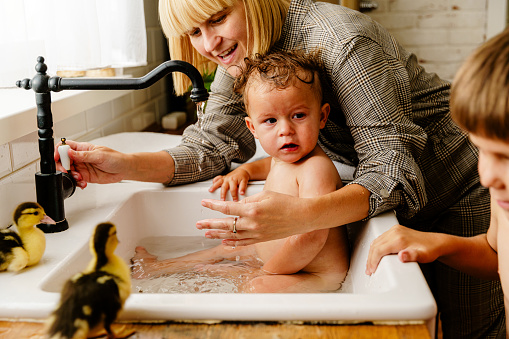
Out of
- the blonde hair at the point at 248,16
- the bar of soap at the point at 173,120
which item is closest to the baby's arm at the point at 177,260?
the blonde hair at the point at 248,16

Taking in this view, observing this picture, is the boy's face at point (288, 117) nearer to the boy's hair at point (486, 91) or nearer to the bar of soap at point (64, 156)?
the bar of soap at point (64, 156)

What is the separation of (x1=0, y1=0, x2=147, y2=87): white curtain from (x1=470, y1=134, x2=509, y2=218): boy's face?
3.53 feet

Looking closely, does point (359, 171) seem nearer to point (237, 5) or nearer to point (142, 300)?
point (237, 5)

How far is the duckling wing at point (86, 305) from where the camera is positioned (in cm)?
63

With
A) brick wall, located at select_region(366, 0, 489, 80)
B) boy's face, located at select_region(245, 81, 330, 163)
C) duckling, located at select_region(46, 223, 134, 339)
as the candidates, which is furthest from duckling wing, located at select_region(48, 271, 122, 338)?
brick wall, located at select_region(366, 0, 489, 80)

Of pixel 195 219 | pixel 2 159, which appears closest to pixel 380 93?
pixel 195 219

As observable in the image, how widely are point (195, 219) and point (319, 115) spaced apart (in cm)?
39

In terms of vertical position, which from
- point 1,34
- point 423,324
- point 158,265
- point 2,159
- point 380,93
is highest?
point 1,34

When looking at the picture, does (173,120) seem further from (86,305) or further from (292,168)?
(86,305)

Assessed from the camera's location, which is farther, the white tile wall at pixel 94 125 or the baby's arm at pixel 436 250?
the white tile wall at pixel 94 125

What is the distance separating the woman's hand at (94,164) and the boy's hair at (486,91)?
80 centimetres

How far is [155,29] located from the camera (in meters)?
2.39

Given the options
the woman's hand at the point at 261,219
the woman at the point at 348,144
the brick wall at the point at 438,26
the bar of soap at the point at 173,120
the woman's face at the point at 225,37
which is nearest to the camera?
the woman's hand at the point at 261,219

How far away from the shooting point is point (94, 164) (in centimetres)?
126
